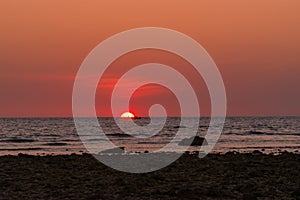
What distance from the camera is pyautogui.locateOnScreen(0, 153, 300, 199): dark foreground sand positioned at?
59.9ft

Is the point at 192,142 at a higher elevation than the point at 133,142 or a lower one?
lower

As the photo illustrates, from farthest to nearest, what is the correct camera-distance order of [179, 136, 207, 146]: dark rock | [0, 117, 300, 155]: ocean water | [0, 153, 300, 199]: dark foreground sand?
[179, 136, 207, 146]: dark rock < [0, 117, 300, 155]: ocean water < [0, 153, 300, 199]: dark foreground sand

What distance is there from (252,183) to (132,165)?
29.4 feet

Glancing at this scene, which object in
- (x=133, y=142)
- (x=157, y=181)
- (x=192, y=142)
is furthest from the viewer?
(x=133, y=142)

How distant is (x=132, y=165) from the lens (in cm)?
2806

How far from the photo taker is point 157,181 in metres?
21.5

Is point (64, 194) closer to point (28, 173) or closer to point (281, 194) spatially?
point (28, 173)

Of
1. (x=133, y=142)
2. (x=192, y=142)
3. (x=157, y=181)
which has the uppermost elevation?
(x=133, y=142)

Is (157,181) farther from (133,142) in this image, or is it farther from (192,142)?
(133,142)

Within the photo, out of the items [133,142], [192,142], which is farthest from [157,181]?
[133,142]

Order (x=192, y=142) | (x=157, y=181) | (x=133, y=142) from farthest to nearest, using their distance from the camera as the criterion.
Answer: (x=133, y=142) → (x=192, y=142) → (x=157, y=181)

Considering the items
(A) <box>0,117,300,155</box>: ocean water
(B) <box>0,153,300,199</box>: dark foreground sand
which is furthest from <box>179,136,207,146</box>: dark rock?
(B) <box>0,153,300,199</box>: dark foreground sand

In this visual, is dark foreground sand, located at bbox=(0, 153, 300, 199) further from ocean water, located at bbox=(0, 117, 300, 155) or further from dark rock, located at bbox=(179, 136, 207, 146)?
dark rock, located at bbox=(179, 136, 207, 146)

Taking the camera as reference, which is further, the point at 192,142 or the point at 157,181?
the point at 192,142
